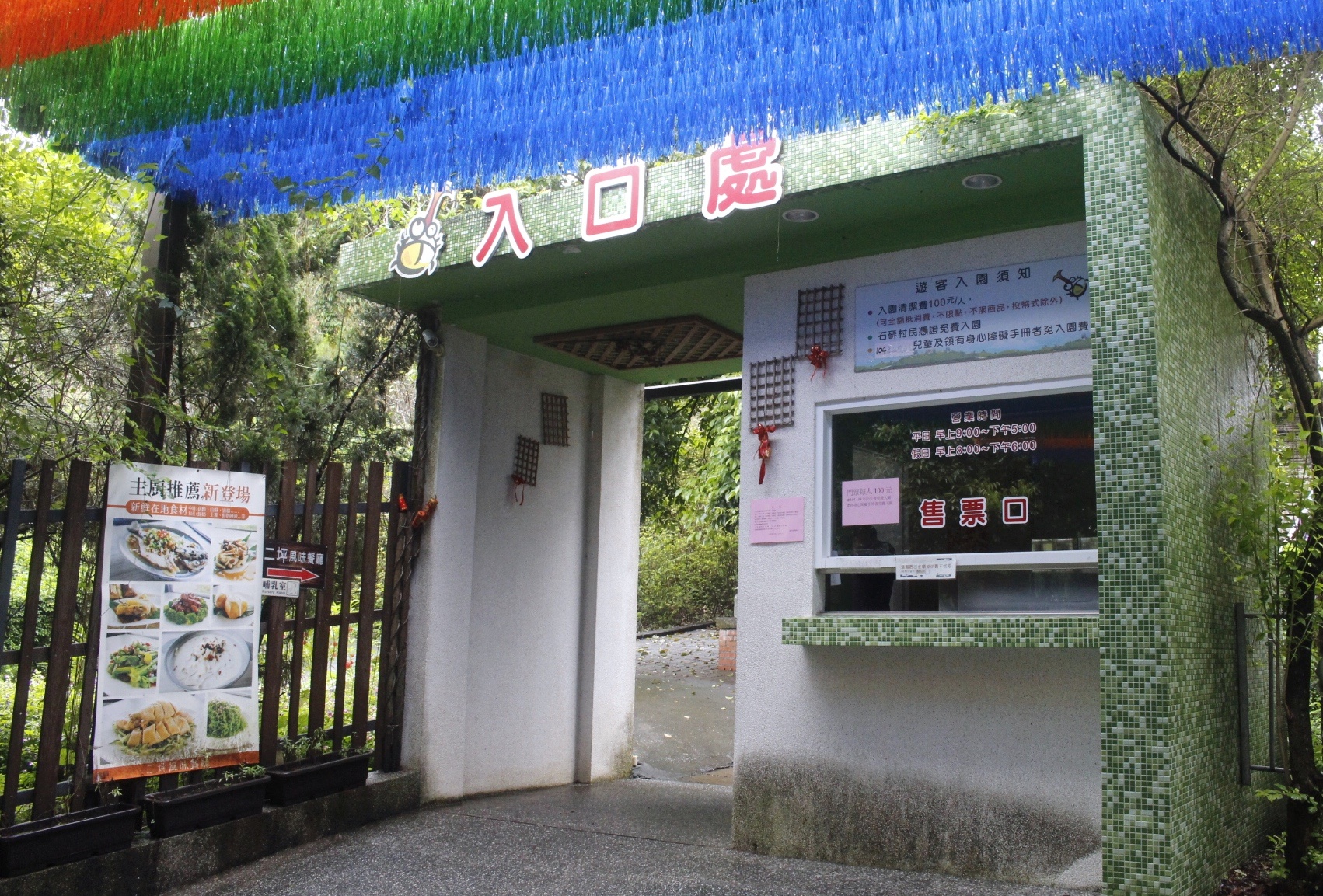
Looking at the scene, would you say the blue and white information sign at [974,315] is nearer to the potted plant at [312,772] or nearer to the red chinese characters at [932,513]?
the red chinese characters at [932,513]

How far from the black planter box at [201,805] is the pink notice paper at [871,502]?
2.94 meters

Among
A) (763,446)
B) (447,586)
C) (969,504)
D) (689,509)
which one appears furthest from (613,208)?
(689,509)

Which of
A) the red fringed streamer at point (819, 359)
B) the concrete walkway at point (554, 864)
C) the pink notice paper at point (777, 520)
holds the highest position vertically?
the red fringed streamer at point (819, 359)

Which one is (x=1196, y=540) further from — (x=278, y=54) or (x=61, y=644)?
(x=61, y=644)

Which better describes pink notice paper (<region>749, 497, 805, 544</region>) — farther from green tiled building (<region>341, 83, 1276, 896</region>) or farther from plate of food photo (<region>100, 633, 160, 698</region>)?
→ plate of food photo (<region>100, 633, 160, 698</region>)

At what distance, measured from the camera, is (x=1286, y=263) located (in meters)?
4.70

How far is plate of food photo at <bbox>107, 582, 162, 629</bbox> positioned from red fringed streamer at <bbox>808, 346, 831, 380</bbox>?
306 cm

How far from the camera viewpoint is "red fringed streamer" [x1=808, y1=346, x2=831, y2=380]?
513 cm

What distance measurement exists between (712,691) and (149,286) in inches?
290

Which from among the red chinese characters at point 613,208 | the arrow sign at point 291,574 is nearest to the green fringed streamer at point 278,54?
the red chinese characters at point 613,208

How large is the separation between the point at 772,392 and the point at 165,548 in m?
2.81

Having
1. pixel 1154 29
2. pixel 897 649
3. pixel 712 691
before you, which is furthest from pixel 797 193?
pixel 712 691

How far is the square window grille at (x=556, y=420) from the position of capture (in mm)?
7086

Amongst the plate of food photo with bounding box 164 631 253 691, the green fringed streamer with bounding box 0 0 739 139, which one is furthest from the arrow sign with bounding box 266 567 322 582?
the green fringed streamer with bounding box 0 0 739 139
